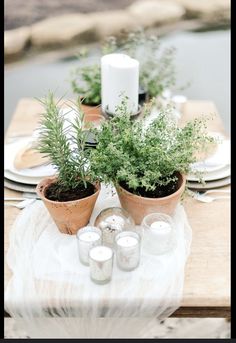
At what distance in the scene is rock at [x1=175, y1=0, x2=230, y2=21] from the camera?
17.3 ft

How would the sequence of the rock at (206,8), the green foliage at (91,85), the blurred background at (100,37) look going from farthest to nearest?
the rock at (206,8), the blurred background at (100,37), the green foliage at (91,85)

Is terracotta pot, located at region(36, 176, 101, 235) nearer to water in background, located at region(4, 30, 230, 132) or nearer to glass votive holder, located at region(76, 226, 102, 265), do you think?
glass votive holder, located at region(76, 226, 102, 265)

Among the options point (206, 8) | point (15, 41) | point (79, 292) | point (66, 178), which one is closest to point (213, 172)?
point (66, 178)

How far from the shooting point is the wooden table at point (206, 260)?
106 centimetres

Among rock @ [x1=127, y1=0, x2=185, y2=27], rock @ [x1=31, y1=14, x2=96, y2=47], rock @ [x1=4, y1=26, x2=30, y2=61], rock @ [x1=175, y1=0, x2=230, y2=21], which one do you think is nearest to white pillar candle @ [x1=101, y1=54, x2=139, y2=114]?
rock @ [x1=4, y1=26, x2=30, y2=61]

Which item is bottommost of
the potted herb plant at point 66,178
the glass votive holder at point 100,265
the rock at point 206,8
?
the glass votive holder at point 100,265

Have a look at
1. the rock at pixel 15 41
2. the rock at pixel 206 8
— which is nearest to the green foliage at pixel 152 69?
the rock at pixel 15 41

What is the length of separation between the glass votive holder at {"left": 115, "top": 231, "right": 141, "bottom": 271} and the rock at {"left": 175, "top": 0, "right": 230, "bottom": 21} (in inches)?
179

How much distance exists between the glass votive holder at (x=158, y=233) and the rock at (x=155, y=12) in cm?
395

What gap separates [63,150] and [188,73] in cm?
282

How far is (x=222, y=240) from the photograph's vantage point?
1.21m

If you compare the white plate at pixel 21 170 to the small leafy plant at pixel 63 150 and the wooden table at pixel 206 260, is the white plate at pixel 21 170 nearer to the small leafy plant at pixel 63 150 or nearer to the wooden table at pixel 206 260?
the wooden table at pixel 206 260

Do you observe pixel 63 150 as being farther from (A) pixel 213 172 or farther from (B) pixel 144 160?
(A) pixel 213 172
